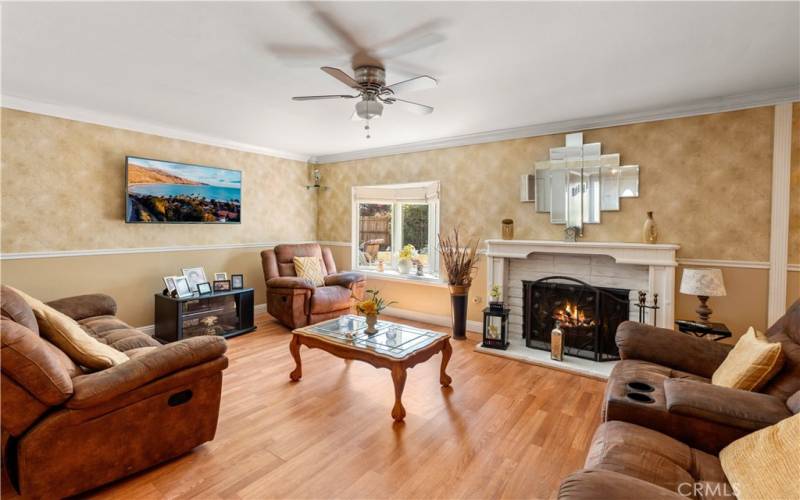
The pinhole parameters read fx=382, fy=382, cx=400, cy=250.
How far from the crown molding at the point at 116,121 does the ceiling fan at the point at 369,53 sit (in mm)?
2718


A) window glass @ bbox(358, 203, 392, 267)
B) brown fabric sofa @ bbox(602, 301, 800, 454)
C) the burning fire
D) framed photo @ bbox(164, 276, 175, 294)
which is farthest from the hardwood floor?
window glass @ bbox(358, 203, 392, 267)

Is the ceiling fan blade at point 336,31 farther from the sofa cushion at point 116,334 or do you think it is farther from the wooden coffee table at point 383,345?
the sofa cushion at point 116,334

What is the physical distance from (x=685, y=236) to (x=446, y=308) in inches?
107

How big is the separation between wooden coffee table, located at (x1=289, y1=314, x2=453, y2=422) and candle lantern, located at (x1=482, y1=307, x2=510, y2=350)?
1.11 meters

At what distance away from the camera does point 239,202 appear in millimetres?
5227

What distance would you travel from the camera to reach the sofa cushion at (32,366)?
1589 millimetres

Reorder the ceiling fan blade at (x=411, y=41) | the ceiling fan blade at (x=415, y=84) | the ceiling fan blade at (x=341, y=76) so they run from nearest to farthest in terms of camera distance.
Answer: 1. the ceiling fan blade at (x=411, y=41)
2. the ceiling fan blade at (x=341, y=76)
3. the ceiling fan blade at (x=415, y=84)

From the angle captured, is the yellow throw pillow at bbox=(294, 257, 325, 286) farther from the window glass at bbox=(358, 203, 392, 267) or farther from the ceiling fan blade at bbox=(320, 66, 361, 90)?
the ceiling fan blade at bbox=(320, 66, 361, 90)

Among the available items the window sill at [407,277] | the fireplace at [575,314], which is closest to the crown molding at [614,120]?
the fireplace at [575,314]

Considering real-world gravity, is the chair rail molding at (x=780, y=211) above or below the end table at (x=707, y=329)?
above

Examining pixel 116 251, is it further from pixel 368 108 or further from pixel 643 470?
pixel 643 470

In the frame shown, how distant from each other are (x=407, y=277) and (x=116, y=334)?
345cm

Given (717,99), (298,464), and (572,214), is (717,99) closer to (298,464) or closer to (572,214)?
(572,214)

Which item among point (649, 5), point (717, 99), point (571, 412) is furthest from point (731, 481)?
point (717, 99)
